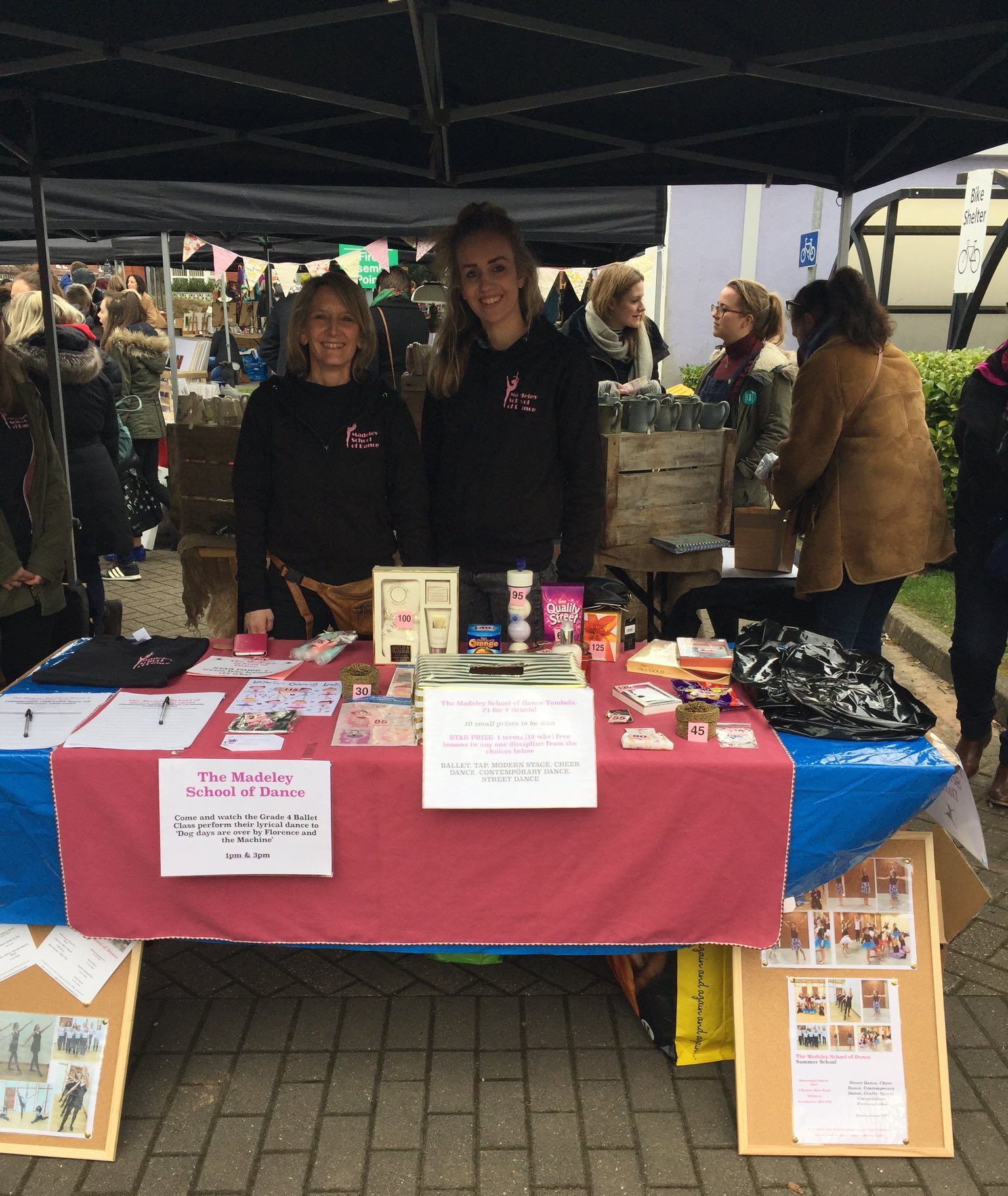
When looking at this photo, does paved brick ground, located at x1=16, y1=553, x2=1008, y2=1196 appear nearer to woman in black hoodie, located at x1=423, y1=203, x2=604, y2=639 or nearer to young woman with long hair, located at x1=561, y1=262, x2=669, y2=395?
woman in black hoodie, located at x1=423, y1=203, x2=604, y2=639

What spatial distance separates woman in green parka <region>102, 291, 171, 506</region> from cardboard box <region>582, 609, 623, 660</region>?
519 centimetres

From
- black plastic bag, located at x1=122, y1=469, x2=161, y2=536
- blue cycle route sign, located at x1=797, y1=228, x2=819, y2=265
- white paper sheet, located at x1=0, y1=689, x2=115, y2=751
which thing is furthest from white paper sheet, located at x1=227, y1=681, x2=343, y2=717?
blue cycle route sign, located at x1=797, y1=228, x2=819, y2=265

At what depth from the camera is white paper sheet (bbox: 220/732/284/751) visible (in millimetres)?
2037

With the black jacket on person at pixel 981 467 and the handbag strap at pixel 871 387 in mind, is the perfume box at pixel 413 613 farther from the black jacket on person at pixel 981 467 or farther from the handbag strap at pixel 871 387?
the black jacket on person at pixel 981 467

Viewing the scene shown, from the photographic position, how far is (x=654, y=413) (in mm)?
3967

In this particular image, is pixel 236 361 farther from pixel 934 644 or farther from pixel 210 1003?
pixel 210 1003

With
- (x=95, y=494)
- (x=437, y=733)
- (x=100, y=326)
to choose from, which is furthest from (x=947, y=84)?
(x=100, y=326)

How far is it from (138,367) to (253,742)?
571 centimetres

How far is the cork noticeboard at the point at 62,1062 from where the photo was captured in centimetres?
206

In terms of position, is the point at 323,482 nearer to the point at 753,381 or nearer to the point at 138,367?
the point at 753,381

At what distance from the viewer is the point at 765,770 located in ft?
6.56

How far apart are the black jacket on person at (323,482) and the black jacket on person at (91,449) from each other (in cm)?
226

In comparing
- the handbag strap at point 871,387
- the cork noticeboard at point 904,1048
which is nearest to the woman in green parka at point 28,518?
the cork noticeboard at point 904,1048

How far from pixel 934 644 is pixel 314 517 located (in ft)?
12.4
